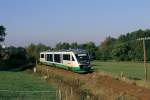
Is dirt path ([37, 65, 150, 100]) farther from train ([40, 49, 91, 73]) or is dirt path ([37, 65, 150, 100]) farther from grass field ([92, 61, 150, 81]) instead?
train ([40, 49, 91, 73])

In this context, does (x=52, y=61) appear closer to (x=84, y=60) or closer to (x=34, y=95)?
(x=84, y=60)

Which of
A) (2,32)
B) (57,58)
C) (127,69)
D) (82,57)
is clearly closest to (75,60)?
(82,57)

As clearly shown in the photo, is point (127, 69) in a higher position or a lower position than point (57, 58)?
lower

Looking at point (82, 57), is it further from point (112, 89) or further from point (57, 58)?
point (112, 89)

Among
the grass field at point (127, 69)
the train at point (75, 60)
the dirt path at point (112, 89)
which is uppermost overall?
the train at point (75, 60)

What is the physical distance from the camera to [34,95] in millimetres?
31844

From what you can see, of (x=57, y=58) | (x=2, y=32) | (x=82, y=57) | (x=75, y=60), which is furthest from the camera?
(x=2, y=32)

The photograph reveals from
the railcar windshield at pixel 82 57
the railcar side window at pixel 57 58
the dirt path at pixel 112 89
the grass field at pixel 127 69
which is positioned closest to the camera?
the dirt path at pixel 112 89

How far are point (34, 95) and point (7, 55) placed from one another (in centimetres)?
10315

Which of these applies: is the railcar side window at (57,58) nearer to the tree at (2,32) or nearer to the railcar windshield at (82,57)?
the railcar windshield at (82,57)

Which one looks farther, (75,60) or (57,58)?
(57,58)

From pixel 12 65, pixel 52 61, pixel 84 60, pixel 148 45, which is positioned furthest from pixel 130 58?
pixel 84 60

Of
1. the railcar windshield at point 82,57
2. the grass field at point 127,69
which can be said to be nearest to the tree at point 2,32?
the grass field at point 127,69

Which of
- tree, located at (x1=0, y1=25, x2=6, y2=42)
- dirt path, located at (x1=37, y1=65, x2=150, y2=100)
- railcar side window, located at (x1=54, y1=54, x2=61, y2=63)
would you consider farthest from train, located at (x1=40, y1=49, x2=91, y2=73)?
tree, located at (x1=0, y1=25, x2=6, y2=42)
